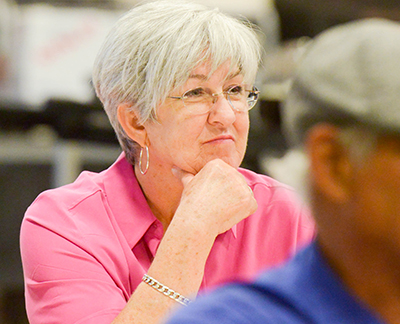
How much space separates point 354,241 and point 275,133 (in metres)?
2.62

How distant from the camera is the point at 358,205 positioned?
0.63 m

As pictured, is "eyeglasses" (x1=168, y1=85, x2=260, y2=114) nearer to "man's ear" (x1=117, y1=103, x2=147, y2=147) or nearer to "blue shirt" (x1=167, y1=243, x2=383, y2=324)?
"man's ear" (x1=117, y1=103, x2=147, y2=147)

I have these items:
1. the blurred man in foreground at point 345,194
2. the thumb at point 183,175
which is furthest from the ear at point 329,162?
the thumb at point 183,175

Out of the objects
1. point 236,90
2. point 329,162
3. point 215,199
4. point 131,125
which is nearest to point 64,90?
point 131,125

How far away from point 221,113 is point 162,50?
8.3 inches

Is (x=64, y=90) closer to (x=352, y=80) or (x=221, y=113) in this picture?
(x=221, y=113)

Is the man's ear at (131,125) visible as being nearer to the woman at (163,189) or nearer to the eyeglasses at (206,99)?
the woman at (163,189)

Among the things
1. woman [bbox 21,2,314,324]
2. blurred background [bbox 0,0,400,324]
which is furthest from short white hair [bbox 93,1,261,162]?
blurred background [bbox 0,0,400,324]

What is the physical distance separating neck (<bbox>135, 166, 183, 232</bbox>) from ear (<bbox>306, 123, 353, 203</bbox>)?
91 cm

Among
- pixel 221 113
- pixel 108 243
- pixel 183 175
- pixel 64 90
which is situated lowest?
pixel 64 90

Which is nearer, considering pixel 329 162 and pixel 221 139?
pixel 329 162

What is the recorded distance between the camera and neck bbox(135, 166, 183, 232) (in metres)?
1.57

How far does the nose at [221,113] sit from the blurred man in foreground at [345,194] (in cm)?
81

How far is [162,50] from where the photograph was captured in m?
1.46
